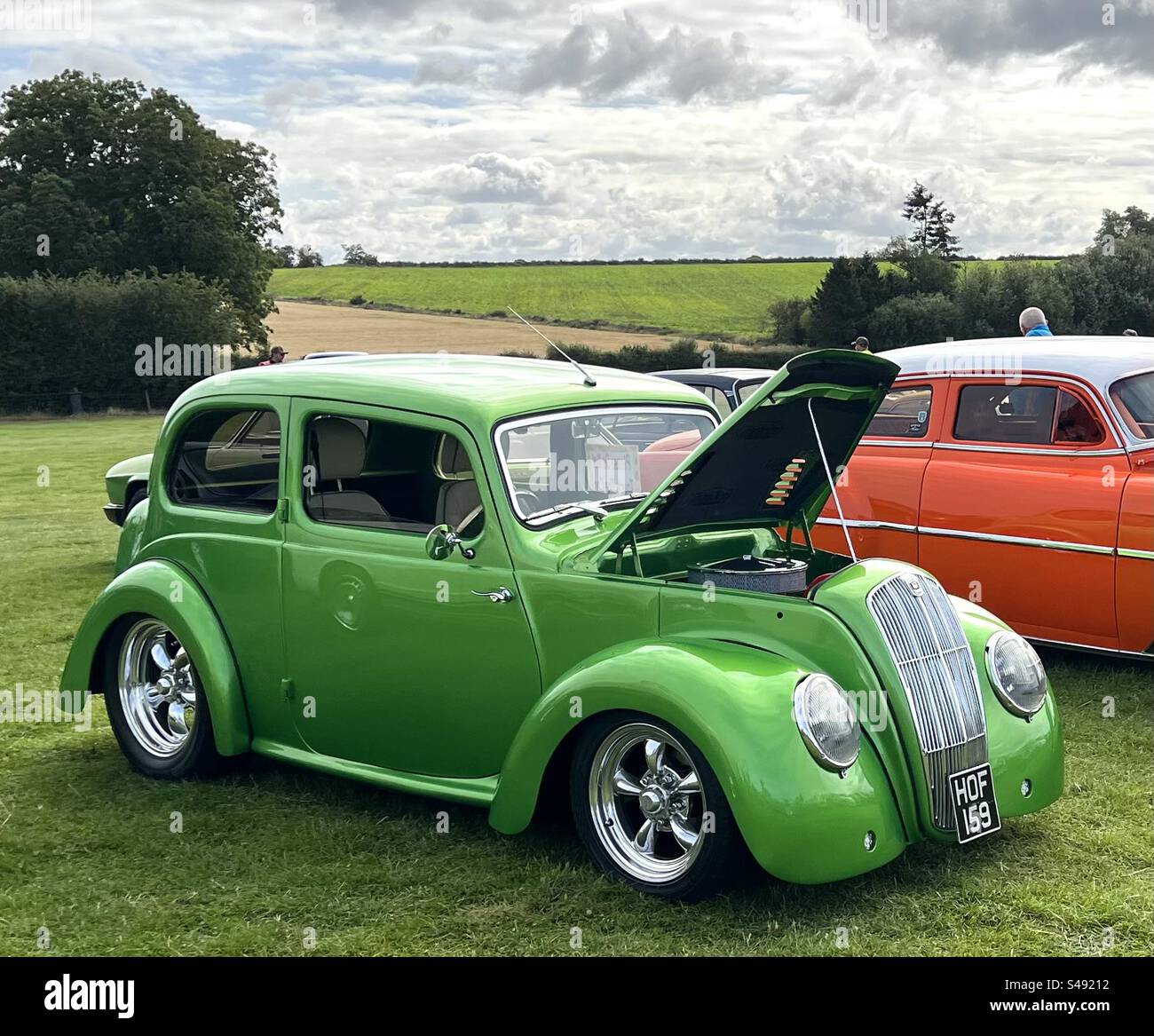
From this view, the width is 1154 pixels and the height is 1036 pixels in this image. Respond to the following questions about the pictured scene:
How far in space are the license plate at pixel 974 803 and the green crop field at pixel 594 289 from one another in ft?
169

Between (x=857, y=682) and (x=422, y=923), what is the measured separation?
1.71m

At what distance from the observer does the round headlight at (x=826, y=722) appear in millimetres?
4387

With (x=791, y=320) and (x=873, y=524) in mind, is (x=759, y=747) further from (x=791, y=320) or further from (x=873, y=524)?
(x=791, y=320)

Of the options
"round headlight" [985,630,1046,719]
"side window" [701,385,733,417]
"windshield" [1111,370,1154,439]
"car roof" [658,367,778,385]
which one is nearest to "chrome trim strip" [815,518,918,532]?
"windshield" [1111,370,1154,439]

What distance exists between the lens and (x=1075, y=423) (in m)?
8.00

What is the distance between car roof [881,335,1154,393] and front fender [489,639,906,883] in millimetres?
4119

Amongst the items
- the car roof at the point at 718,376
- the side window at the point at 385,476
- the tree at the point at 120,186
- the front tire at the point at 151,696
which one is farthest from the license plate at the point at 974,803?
the tree at the point at 120,186

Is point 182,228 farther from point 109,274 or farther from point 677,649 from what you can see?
point 677,649

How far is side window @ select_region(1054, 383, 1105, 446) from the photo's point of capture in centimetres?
791

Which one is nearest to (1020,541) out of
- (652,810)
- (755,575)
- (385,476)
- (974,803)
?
(755,575)

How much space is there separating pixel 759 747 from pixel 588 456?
1.77 meters

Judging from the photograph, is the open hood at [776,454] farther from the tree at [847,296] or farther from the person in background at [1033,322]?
the tree at [847,296]

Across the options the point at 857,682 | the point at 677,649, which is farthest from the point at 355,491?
the point at 857,682

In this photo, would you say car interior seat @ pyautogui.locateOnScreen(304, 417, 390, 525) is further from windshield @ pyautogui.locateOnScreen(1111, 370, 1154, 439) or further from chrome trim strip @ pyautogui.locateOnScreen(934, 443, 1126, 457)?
windshield @ pyautogui.locateOnScreen(1111, 370, 1154, 439)
